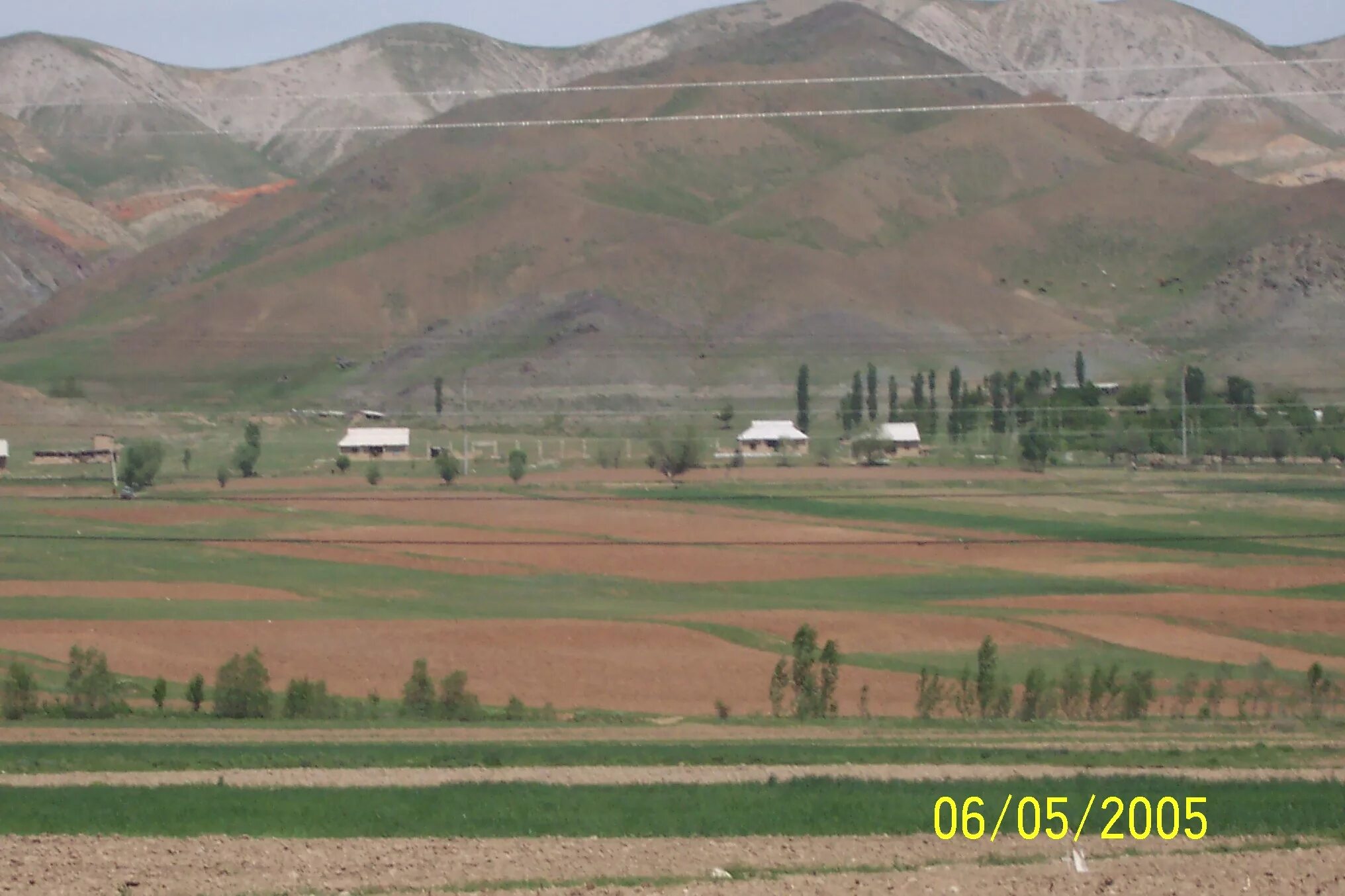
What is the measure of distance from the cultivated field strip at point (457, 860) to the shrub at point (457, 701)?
16.3 m

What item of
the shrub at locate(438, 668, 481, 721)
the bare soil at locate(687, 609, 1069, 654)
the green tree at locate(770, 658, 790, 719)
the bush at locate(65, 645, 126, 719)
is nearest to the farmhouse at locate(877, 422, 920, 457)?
the bare soil at locate(687, 609, 1069, 654)

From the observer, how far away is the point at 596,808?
72.1ft

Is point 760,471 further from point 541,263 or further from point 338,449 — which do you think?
→ point 541,263

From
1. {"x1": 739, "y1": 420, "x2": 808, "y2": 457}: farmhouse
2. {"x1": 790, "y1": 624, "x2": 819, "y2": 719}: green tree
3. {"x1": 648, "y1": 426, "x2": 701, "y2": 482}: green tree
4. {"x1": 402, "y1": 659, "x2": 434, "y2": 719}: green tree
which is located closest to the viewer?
{"x1": 402, "y1": 659, "x2": 434, "y2": 719}: green tree

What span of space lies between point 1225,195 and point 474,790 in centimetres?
18174

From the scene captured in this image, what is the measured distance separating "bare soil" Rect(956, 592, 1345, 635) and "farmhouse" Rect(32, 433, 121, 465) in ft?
152

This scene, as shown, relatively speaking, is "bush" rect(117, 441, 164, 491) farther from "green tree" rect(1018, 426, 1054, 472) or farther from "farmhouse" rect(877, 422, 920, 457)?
"green tree" rect(1018, 426, 1054, 472)

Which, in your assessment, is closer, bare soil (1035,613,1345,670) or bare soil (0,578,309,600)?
bare soil (1035,613,1345,670)

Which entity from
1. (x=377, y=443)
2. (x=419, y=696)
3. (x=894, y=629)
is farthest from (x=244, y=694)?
(x=377, y=443)

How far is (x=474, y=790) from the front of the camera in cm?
2336

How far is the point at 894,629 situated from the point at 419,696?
53.4ft

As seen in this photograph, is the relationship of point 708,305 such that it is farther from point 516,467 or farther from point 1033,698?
point 1033,698

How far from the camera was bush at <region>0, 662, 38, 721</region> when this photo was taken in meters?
34.9

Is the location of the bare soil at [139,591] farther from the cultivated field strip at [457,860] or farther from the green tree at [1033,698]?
the cultivated field strip at [457,860]
